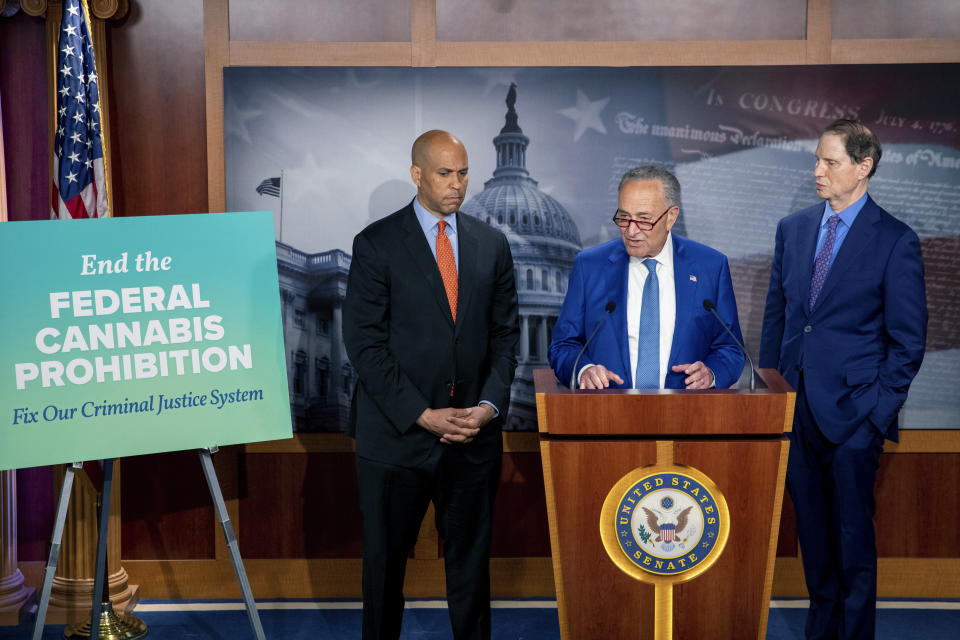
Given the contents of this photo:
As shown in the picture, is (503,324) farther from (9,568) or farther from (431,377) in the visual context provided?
(9,568)

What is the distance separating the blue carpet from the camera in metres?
3.77

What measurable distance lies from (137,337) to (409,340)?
2.88ft

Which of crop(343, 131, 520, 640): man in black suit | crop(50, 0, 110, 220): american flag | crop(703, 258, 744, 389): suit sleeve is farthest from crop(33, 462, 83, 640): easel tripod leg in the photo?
crop(703, 258, 744, 389): suit sleeve

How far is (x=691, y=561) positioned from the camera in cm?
252

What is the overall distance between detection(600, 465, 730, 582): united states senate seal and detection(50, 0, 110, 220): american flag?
2.29 metres

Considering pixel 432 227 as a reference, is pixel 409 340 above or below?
below

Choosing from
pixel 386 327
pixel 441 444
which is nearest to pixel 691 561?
pixel 441 444

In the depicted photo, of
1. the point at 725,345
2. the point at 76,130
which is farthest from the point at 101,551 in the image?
the point at 725,345

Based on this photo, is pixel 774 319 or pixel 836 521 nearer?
pixel 836 521

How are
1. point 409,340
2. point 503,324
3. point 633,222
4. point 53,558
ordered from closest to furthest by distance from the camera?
point 633,222
point 53,558
point 409,340
point 503,324

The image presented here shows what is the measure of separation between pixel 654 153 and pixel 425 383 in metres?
1.56

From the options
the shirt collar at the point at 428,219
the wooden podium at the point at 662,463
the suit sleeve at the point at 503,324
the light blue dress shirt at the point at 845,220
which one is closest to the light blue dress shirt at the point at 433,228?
Result: the shirt collar at the point at 428,219

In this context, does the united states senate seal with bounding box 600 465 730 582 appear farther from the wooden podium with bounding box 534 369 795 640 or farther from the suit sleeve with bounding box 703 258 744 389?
the suit sleeve with bounding box 703 258 744 389

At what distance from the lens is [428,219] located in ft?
10.5
